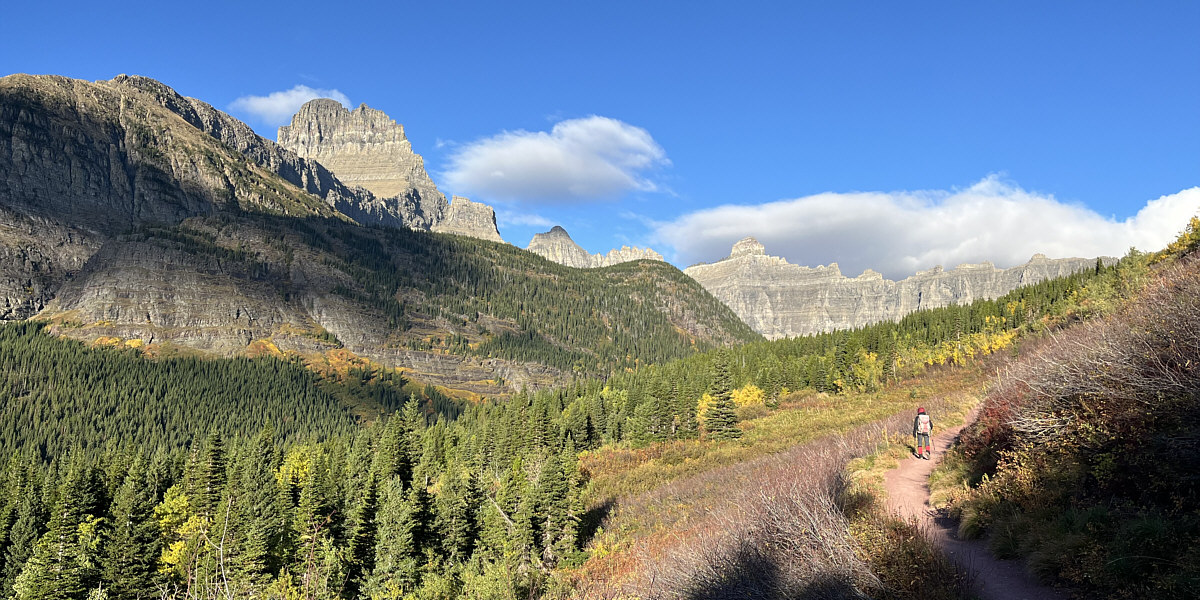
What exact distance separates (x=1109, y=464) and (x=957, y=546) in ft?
9.87

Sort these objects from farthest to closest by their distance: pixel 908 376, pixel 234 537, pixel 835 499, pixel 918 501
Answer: pixel 908 376 → pixel 234 537 → pixel 918 501 → pixel 835 499

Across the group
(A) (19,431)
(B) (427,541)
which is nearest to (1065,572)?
(B) (427,541)

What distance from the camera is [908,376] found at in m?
83.8

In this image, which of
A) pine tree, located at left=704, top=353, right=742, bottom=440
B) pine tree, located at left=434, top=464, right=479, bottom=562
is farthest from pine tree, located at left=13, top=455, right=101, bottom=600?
pine tree, located at left=704, top=353, right=742, bottom=440

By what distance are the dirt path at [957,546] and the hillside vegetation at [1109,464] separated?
0.98 feet

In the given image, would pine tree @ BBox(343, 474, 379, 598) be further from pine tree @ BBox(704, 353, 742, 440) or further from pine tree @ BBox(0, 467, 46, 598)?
pine tree @ BBox(0, 467, 46, 598)

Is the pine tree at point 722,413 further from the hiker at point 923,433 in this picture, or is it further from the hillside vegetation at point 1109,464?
the hillside vegetation at point 1109,464

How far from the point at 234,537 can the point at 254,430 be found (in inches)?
6497

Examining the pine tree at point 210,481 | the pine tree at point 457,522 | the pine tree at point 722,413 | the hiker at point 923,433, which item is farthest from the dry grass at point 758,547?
the pine tree at point 210,481

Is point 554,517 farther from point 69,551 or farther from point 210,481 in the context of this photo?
point 210,481

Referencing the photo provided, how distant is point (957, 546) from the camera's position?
34.9 feet

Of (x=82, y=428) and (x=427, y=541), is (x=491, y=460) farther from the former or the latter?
(x=82, y=428)

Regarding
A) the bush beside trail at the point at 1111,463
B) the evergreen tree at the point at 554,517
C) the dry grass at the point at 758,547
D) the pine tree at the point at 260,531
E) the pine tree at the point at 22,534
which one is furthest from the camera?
the pine tree at the point at 22,534

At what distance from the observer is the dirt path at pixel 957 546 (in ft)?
26.9
